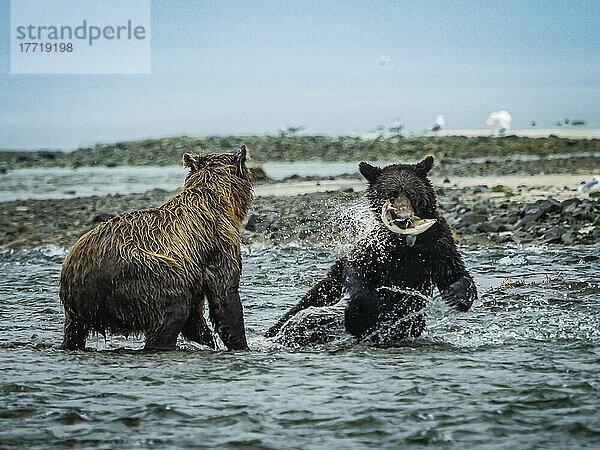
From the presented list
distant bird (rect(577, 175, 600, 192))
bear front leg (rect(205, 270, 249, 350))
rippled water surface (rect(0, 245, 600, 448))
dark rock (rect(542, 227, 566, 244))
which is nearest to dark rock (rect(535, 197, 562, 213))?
dark rock (rect(542, 227, 566, 244))

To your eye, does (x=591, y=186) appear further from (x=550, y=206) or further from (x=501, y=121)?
(x=501, y=121)

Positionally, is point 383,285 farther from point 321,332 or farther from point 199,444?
point 199,444

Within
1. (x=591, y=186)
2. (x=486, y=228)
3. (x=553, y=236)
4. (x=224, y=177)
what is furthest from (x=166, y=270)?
(x=591, y=186)

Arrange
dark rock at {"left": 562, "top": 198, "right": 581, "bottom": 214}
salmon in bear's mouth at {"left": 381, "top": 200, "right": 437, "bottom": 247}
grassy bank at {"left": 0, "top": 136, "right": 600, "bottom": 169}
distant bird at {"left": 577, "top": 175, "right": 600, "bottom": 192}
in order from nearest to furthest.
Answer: salmon in bear's mouth at {"left": 381, "top": 200, "right": 437, "bottom": 247}
dark rock at {"left": 562, "top": 198, "right": 581, "bottom": 214}
distant bird at {"left": 577, "top": 175, "right": 600, "bottom": 192}
grassy bank at {"left": 0, "top": 136, "right": 600, "bottom": 169}

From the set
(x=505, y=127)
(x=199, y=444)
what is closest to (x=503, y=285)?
(x=199, y=444)

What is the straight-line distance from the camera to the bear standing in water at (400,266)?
699cm

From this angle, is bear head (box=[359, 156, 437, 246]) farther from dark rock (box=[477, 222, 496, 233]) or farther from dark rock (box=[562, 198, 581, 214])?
dark rock (box=[562, 198, 581, 214])

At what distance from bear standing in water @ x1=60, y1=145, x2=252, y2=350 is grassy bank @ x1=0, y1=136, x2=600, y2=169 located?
2519cm

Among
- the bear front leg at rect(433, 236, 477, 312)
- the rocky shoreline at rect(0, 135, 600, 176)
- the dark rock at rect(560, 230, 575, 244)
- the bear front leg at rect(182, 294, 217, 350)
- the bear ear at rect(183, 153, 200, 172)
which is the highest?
the rocky shoreline at rect(0, 135, 600, 176)

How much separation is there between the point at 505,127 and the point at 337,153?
316 inches

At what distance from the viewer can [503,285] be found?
9430 millimetres

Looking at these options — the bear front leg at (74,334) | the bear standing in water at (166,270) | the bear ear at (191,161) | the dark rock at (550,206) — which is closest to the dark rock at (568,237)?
the dark rock at (550,206)

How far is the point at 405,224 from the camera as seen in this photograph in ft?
22.4

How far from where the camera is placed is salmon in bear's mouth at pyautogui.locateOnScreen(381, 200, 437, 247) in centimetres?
680
